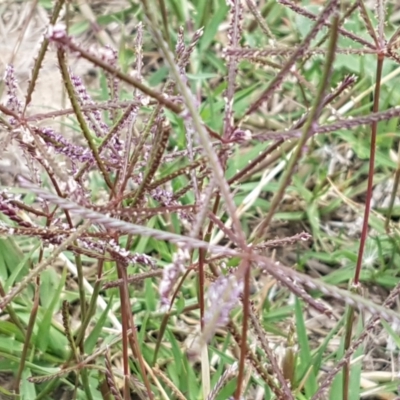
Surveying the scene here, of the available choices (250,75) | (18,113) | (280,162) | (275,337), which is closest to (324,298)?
(275,337)

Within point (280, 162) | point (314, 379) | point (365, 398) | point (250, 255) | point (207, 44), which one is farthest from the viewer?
point (207, 44)

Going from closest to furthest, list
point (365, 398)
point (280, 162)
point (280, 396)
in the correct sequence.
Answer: point (280, 396)
point (365, 398)
point (280, 162)

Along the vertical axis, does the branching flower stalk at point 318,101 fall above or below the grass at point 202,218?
above

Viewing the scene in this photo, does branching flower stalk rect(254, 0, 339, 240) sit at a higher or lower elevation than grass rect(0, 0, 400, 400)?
higher

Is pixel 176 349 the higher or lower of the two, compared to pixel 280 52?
lower

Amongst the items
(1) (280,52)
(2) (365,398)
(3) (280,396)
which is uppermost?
(1) (280,52)

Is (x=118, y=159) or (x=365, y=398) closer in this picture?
(x=118, y=159)

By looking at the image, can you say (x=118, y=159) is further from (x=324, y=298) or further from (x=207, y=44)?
(x=207, y=44)

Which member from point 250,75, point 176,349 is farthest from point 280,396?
point 250,75
